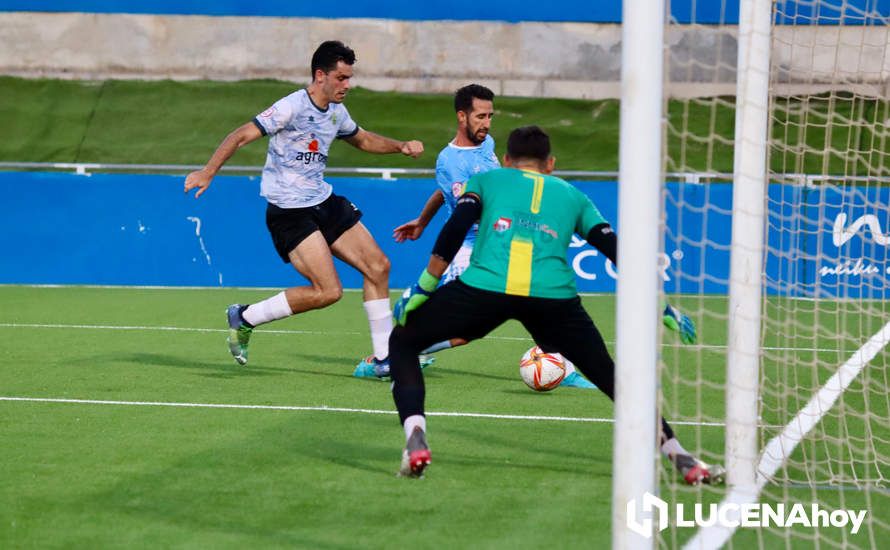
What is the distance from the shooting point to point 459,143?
31.4 ft

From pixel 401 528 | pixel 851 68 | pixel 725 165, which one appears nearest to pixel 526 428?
pixel 401 528

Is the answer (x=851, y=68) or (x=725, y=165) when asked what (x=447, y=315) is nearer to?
(x=725, y=165)

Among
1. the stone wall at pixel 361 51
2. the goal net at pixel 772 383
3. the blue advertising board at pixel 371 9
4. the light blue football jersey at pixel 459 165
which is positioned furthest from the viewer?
the blue advertising board at pixel 371 9

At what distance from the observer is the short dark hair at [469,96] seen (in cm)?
927

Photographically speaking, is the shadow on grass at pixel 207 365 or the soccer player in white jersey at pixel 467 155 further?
the shadow on grass at pixel 207 365

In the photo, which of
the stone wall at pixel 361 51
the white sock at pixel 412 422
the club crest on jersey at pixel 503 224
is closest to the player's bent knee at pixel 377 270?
the white sock at pixel 412 422

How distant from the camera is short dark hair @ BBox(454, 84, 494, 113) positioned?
9273 millimetres

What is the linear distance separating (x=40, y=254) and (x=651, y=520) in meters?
14.2

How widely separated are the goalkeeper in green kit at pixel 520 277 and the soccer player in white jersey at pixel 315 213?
11.1 feet

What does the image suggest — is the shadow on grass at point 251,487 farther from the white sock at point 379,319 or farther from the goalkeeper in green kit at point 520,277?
the white sock at point 379,319

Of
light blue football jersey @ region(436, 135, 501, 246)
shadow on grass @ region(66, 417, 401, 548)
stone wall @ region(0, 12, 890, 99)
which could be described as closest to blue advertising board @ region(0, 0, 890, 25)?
stone wall @ region(0, 12, 890, 99)

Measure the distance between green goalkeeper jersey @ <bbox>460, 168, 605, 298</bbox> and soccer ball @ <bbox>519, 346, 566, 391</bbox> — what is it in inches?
115

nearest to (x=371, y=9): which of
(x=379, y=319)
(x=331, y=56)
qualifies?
(x=331, y=56)

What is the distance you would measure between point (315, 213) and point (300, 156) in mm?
392
